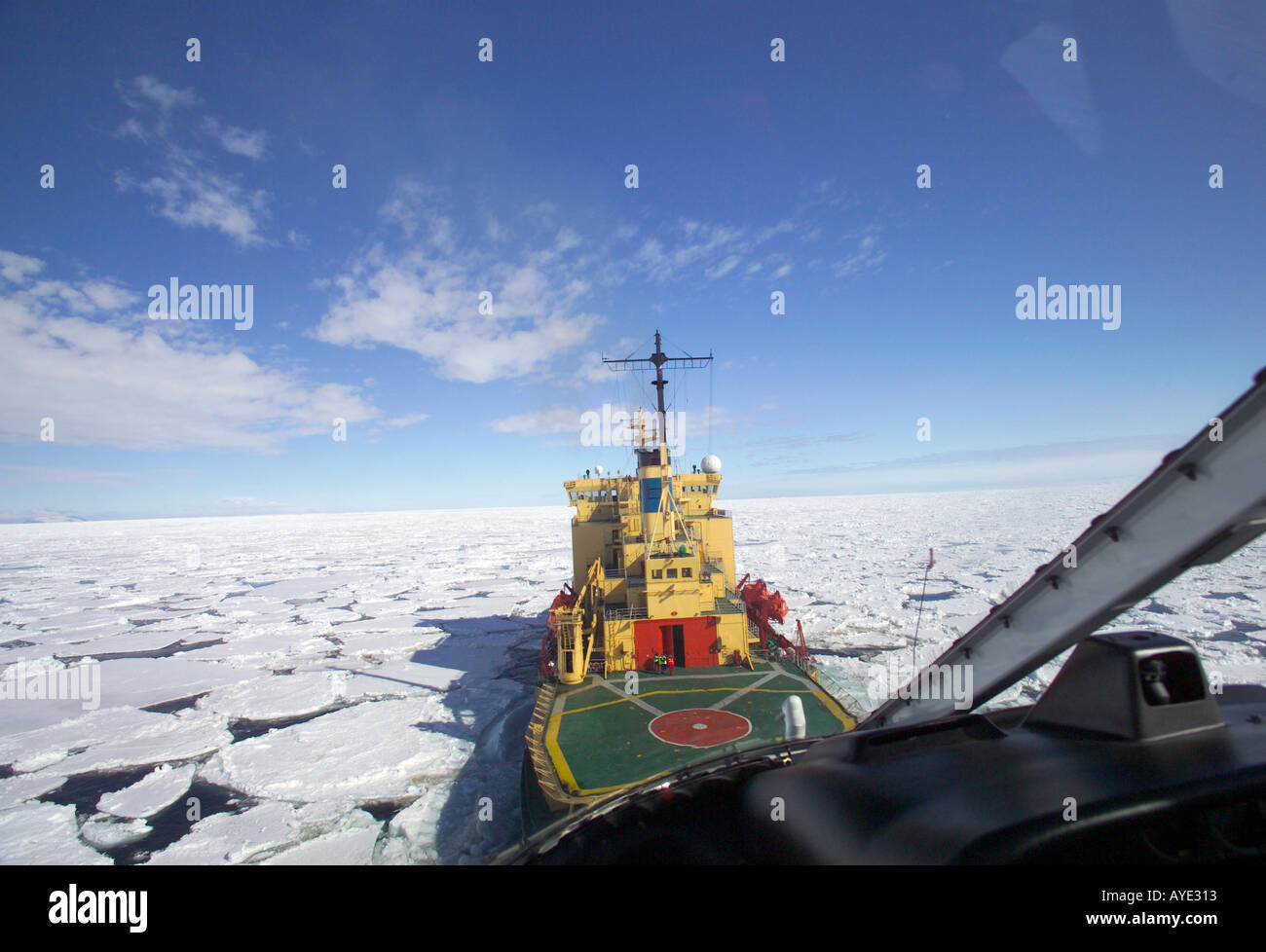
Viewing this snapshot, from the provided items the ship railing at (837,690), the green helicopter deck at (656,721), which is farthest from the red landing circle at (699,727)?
the ship railing at (837,690)

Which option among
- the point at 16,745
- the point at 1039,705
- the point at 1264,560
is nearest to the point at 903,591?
the point at 1264,560

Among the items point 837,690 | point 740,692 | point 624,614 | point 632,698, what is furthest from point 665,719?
point 837,690

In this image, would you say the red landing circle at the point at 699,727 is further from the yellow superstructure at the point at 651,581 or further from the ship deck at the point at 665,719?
the yellow superstructure at the point at 651,581

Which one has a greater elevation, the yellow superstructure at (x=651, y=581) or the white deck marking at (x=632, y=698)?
the yellow superstructure at (x=651, y=581)

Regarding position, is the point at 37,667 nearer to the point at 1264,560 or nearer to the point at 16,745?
the point at 16,745

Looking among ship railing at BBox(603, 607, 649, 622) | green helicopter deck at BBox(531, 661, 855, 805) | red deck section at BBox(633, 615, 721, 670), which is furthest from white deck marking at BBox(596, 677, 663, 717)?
ship railing at BBox(603, 607, 649, 622)

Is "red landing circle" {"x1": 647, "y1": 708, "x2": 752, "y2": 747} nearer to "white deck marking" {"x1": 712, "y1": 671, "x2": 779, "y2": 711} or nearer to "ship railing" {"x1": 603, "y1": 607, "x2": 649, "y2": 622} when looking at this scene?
"white deck marking" {"x1": 712, "y1": 671, "x2": 779, "y2": 711}

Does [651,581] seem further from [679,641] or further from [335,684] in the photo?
[335,684]
